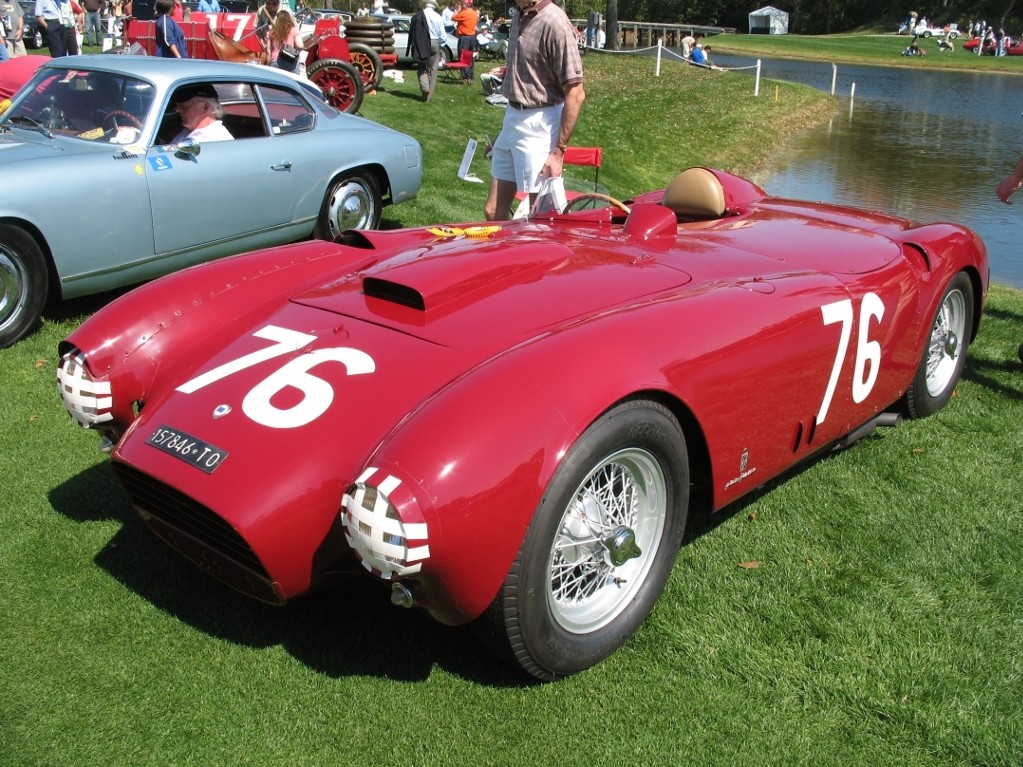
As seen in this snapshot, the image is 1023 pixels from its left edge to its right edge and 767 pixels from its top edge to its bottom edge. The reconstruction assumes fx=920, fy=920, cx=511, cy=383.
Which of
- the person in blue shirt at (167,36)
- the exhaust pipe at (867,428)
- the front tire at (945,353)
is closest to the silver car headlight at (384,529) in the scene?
the exhaust pipe at (867,428)

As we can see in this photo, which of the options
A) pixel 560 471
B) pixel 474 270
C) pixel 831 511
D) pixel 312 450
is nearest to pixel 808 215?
pixel 831 511

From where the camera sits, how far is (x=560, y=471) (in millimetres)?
2316

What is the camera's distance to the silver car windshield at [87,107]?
5.62m

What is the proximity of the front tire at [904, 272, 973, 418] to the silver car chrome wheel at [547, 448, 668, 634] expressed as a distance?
201 centimetres

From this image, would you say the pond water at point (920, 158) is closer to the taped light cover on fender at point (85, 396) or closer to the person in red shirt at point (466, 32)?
the person in red shirt at point (466, 32)

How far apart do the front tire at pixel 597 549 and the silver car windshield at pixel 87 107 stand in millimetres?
4312

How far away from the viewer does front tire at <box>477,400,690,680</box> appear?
233cm

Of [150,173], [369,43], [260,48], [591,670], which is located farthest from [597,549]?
[369,43]

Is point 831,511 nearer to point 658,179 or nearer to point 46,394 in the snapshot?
point 46,394

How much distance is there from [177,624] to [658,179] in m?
12.0

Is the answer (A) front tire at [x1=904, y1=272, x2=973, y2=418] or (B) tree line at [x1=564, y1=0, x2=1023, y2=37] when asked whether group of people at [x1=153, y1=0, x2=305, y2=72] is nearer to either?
(A) front tire at [x1=904, y1=272, x2=973, y2=418]

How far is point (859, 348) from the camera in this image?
3391 millimetres

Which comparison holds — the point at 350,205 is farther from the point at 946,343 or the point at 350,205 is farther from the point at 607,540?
the point at 607,540

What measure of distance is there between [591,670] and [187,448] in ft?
4.26
